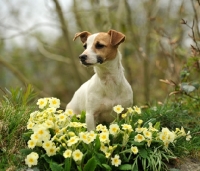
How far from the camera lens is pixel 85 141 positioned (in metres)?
3.07

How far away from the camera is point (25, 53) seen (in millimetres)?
13836

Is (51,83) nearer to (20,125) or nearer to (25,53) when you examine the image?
(25,53)

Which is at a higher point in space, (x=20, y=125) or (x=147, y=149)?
(x=20, y=125)

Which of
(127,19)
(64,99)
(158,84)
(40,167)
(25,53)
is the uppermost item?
(40,167)

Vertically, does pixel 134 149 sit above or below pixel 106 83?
below

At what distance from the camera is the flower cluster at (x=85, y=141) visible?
10.2 ft

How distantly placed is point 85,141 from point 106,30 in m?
5.77

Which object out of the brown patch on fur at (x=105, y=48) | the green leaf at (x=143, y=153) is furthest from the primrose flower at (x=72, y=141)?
the brown patch on fur at (x=105, y=48)

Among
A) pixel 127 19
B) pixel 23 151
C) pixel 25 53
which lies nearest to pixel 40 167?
pixel 23 151

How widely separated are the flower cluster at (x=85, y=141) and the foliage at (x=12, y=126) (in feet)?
0.81

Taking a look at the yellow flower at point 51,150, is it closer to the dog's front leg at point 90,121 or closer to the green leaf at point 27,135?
the green leaf at point 27,135

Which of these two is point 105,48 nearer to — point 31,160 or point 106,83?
point 106,83

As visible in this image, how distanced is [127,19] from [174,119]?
17.7 ft

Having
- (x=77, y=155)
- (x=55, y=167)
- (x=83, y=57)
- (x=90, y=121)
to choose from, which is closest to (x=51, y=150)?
(x=55, y=167)
